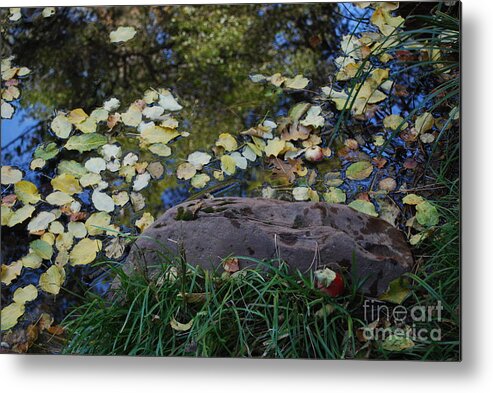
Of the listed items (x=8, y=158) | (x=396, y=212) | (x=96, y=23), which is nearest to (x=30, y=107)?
(x=8, y=158)

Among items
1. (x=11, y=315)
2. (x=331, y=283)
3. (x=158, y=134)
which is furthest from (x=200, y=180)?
(x=11, y=315)

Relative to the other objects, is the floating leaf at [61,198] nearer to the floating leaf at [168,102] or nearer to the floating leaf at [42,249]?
the floating leaf at [42,249]

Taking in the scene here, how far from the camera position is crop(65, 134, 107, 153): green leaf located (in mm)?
2445

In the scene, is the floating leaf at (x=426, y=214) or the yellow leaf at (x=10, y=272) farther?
the yellow leaf at (x=10, y=272)

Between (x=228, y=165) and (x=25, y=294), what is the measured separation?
2.63 feet

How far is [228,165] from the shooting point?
2.38 m

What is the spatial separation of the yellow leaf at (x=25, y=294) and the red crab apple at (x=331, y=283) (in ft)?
3.10

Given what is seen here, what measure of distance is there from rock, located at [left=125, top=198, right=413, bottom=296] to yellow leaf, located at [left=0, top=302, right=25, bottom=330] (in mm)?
390

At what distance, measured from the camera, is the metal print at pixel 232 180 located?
7.42ft

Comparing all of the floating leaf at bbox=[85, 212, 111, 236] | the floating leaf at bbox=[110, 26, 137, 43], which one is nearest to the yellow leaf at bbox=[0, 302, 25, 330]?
the floating leaf at bbox=[85, 212, 111, 236]

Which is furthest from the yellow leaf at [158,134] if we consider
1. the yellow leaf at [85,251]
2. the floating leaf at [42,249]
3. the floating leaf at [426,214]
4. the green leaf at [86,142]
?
the floating leaf at [426,214]

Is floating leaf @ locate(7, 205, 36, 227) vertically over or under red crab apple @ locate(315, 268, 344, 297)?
over

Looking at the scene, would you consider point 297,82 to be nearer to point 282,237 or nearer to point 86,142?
point 282,237

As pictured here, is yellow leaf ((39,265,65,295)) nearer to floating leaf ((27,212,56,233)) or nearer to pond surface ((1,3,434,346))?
pond surface ((1,3,434,346))
